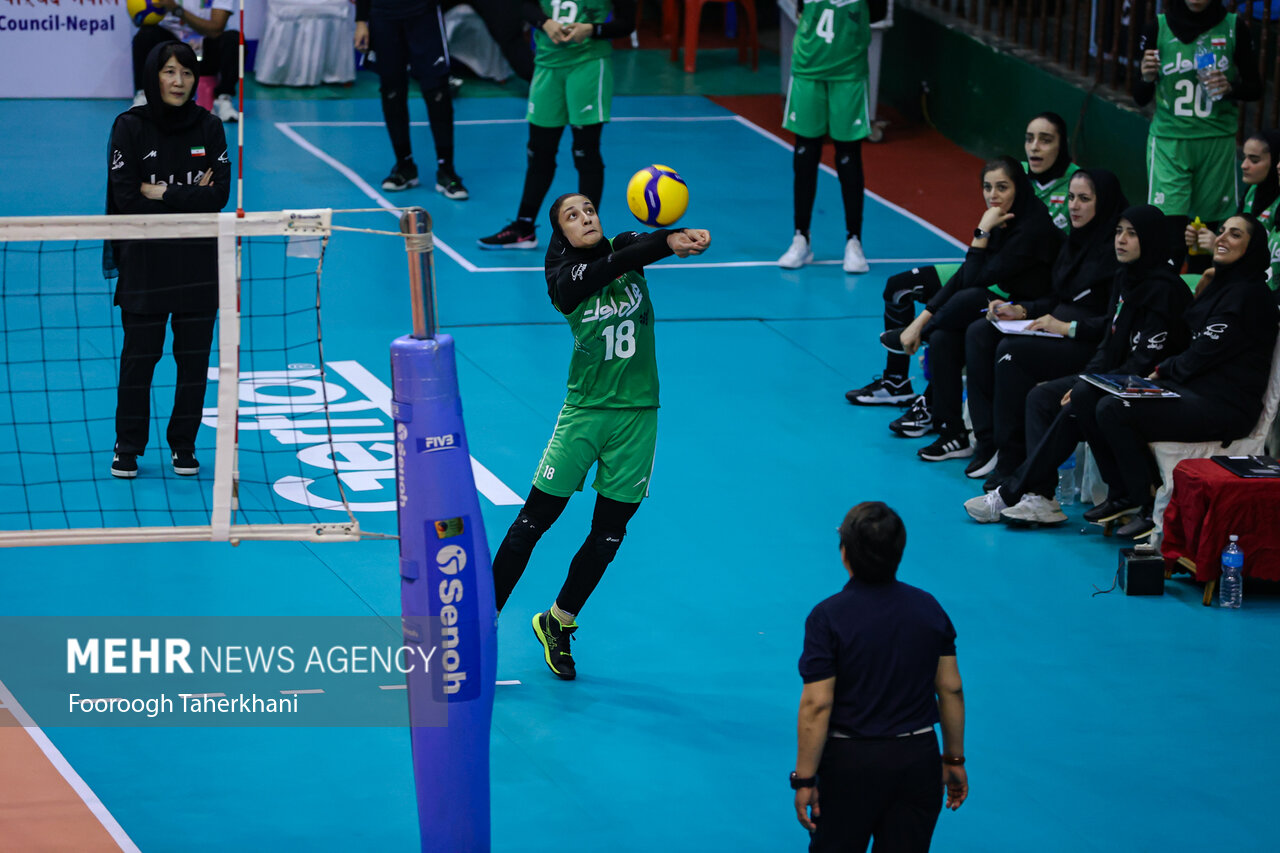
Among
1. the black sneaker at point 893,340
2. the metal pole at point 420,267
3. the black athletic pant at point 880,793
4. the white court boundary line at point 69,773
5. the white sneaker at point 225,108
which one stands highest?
the metal pole at point 420,267

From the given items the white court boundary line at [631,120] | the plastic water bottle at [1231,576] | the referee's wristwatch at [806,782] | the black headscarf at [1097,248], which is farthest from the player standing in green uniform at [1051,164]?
the referee's wristwatch at [806,782]

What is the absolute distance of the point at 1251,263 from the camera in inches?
322

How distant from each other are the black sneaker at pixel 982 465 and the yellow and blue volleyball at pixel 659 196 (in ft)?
11.0

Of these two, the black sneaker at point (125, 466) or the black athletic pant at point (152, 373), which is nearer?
the black athletic pant at point (152, 373)

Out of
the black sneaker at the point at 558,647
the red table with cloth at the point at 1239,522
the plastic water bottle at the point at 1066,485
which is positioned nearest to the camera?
the black sneaker at the point at 558,647

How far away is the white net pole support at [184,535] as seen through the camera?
5395 mm

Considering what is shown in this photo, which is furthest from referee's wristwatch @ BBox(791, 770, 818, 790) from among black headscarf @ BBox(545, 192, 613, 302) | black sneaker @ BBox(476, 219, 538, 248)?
black sneaker @ BBox(476, 219, 538, 248)

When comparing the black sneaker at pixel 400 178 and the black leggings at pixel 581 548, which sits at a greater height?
the black leggings at pixel 581 548

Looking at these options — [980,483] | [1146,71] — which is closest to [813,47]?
[1146,71]

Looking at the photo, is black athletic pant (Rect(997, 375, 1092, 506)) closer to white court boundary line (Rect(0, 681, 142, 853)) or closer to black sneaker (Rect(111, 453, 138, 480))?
black sneaker (Rect(111, 453, 138, 480))

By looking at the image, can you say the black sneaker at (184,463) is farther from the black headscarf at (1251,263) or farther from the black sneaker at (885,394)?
the black headscarf at (1251,263)

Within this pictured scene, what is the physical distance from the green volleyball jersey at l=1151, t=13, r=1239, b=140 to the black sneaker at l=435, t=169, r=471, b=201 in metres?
6.40

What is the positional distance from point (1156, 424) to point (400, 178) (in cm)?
875

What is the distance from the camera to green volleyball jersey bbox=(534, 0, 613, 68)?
12.9 m
